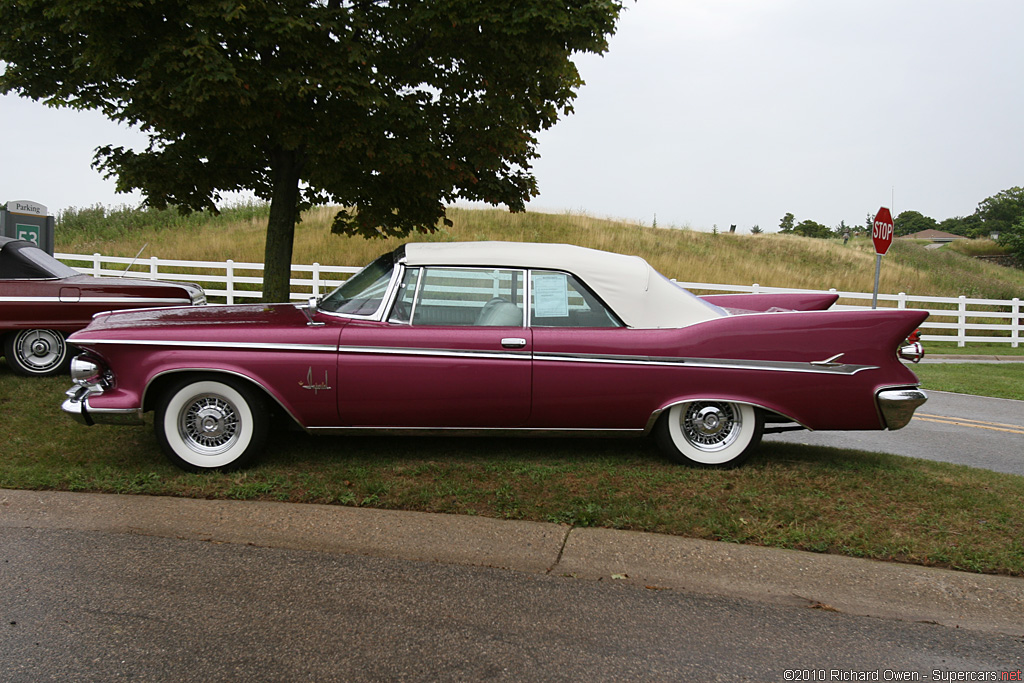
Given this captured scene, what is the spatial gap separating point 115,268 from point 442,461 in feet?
68.6

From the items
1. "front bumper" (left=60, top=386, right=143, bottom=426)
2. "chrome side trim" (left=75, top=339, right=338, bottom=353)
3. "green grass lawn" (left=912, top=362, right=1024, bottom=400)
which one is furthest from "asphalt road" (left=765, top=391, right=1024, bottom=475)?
"front bumper" (left=60, top=386, right=143, bottom=426)

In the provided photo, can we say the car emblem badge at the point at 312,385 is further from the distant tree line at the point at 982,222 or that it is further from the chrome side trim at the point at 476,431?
the distant tree line at the point at 982,222

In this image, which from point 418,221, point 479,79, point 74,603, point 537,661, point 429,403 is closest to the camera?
point 537,661

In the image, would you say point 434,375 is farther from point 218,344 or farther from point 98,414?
point 98,414

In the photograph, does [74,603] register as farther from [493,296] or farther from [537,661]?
[493,296]

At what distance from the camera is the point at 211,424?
4902 mm

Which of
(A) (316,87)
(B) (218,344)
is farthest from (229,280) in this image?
(B) (218,344)

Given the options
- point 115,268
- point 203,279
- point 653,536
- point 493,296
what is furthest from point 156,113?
point 115,268

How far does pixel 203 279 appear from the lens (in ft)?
67.1

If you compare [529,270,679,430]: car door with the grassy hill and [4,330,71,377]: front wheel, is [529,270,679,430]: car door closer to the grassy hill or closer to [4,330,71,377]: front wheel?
[4,330,71,377]: front wheel

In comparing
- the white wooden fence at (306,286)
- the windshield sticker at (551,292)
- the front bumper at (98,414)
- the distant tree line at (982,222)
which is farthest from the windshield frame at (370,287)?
the distant tree line at (982,222)

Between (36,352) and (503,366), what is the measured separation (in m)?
6.26

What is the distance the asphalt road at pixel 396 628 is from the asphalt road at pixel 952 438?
3.56 meters

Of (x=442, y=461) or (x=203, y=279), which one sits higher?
(x=203, y=279)
